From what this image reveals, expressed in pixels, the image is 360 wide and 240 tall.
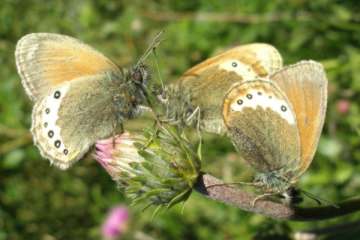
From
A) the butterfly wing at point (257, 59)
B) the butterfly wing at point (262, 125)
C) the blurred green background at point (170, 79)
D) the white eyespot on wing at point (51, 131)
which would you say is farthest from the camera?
the blurred green background at point (170, 79)

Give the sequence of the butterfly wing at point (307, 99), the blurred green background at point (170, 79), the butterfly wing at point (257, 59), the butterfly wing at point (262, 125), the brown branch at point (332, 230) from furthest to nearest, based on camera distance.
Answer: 1. the blurred green background at point (170, 79)
2. the butterfly wing at point (257, 59)
3. the brown branch at point (332, 230)
4. the butterfly wing at point (262, 125)
5. the butterfly wing at point (307, 99)

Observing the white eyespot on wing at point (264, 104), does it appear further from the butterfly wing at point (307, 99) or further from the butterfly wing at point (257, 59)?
the butterfly wing at point (257, 59)

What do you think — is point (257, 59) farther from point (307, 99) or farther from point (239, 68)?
point (307, 99)

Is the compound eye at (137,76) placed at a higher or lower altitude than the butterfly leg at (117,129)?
higher

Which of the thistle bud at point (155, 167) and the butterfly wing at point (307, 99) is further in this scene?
the thistle bud at point (155, 167)

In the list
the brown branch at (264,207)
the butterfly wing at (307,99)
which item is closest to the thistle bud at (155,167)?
the brown branch at (264,207)

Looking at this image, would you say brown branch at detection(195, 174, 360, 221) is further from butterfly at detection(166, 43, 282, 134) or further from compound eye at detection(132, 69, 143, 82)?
compound eye at detection(132, 69, 143, 82)

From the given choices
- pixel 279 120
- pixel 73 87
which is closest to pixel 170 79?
pixel 73 87
